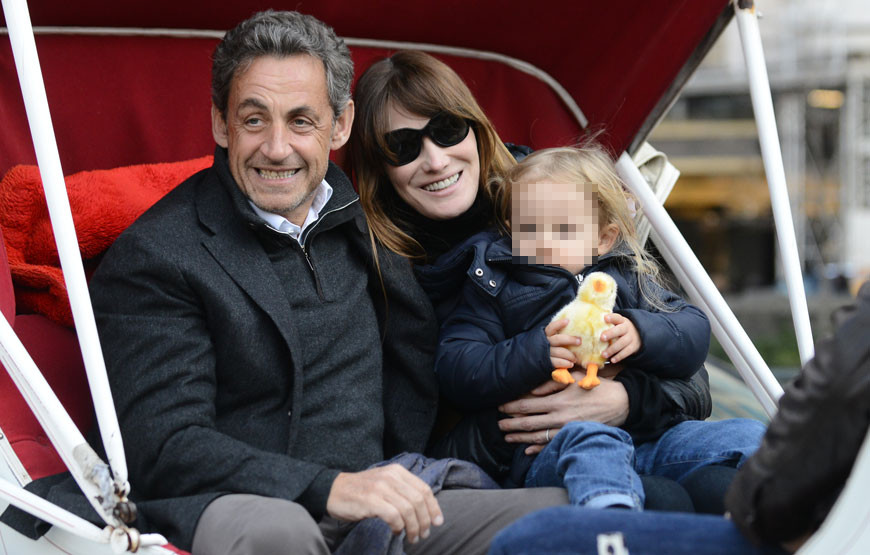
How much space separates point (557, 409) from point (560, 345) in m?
0.17

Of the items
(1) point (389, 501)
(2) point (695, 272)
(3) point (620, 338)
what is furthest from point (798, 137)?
(1) point (389, 501)

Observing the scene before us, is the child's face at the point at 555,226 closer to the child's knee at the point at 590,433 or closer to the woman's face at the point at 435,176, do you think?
the woman's face at the point at 435,176

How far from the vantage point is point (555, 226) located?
7.48ft

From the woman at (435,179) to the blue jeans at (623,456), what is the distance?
0.08 meters

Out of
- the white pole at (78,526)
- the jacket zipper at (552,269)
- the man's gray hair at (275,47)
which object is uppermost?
the man's gray hair at (275,47)

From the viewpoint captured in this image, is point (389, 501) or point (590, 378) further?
point (590, 378)

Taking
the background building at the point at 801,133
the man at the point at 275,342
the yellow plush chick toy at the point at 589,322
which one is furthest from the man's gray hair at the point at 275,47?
the background building at the point at 801,133

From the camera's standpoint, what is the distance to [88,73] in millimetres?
2777

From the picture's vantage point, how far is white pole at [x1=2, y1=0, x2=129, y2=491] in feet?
5.52

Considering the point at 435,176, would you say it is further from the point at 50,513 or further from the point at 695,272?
the point at 50,513

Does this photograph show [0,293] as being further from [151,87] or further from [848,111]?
[848,111]

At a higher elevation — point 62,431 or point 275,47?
point 275,47

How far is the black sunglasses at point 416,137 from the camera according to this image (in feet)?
8.39

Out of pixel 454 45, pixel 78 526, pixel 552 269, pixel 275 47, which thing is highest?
pixel 454 45
